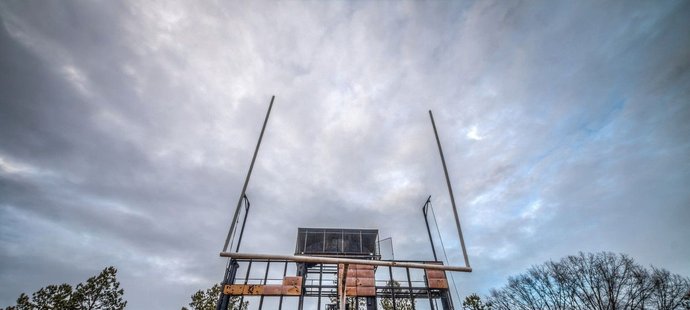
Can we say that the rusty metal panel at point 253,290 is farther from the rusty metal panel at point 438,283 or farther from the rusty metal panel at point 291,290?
the rusty metal panel at point 438,283

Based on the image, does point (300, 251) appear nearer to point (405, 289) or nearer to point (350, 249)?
point (350, 249)

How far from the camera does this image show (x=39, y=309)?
2409cm

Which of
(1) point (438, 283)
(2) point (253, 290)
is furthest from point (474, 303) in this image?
(2) point (253, 290)

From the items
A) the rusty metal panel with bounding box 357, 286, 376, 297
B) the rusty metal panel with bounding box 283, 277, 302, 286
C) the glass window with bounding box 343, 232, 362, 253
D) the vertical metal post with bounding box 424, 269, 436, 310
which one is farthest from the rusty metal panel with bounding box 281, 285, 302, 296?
the vertical metal post with bounding box 424, 269, 436, 310

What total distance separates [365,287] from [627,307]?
22.3m

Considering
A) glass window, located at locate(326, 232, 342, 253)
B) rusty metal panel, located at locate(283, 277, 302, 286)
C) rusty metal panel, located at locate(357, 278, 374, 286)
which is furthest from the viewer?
glass window, located at locate(326, 232, 342, 253)

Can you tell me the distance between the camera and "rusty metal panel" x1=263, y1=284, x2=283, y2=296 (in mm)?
20422

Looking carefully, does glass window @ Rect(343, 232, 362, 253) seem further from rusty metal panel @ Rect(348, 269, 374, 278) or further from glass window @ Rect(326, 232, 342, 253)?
rusty metal panel @ Rect(348, 269, 374, 278)

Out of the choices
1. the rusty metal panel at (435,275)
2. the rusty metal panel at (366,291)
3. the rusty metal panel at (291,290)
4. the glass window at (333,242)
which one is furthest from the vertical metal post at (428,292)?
the rusty metal panel at (291,290)

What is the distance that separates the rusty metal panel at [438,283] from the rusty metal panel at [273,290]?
1268 centimetres

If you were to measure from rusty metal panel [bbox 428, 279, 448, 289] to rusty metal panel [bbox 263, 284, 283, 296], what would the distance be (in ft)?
41.6

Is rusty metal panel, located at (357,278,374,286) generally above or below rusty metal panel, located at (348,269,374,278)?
below

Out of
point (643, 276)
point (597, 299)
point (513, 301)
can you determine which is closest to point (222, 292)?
point (513, 301)

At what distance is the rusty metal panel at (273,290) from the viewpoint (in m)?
20.4
